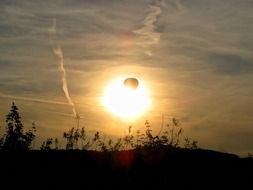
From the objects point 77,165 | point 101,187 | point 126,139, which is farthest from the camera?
point 126,139

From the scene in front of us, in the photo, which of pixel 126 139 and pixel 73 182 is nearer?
pixel 73 182

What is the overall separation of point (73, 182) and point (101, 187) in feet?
2.27

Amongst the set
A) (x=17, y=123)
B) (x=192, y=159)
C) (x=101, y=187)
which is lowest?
(x=101, y=187)

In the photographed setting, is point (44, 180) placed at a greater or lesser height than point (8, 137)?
lesser

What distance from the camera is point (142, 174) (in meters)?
12.8

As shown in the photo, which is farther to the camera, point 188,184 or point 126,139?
point 126,139

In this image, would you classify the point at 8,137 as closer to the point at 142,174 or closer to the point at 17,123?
the point at 17,123

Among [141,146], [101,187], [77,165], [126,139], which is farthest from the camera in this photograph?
[126,139]

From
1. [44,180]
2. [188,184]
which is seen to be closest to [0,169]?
[44,180]

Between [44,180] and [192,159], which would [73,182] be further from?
[192,159]


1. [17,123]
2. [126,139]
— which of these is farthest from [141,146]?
[17,123]

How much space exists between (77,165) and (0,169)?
185cm

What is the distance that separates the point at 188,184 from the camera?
499 inches

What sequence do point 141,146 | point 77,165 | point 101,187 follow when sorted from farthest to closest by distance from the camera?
point 141,146, point 77,165, point 101,187
